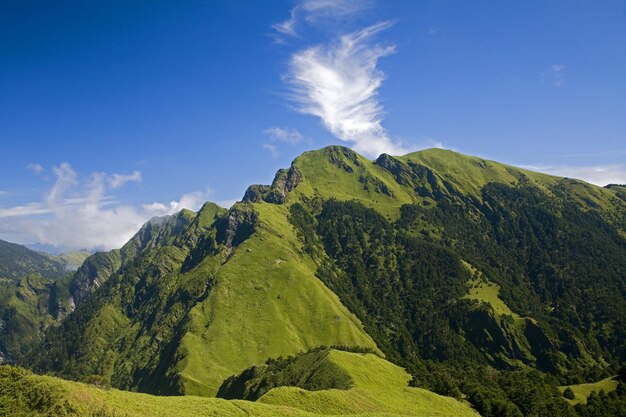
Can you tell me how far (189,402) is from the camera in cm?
7006

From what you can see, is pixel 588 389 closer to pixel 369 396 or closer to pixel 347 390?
pixel 369 396

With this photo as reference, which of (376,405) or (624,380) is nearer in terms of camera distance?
(376,405)

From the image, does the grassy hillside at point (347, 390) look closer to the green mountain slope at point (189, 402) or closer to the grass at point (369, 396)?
the grass at point (369, 396)

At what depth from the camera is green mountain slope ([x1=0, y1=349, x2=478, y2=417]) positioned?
2021 inches

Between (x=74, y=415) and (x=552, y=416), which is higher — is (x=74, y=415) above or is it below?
above

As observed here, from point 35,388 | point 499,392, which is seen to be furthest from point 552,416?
point 35,388

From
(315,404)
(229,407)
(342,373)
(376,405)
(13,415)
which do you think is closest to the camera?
(13,415)

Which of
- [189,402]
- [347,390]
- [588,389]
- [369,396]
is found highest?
[189,402]

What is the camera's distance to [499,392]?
14925cm

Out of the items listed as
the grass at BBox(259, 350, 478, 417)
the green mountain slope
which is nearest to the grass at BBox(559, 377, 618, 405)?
the grass at BBox(259, 350, 478, 417)

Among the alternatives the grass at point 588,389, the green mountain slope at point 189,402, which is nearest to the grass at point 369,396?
the green mountain slope at point 189,402

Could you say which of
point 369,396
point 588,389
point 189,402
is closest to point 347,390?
point 369,396

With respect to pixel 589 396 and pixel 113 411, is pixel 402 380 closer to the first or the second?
pixel 589 396

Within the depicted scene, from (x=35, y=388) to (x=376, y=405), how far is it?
245 feet
